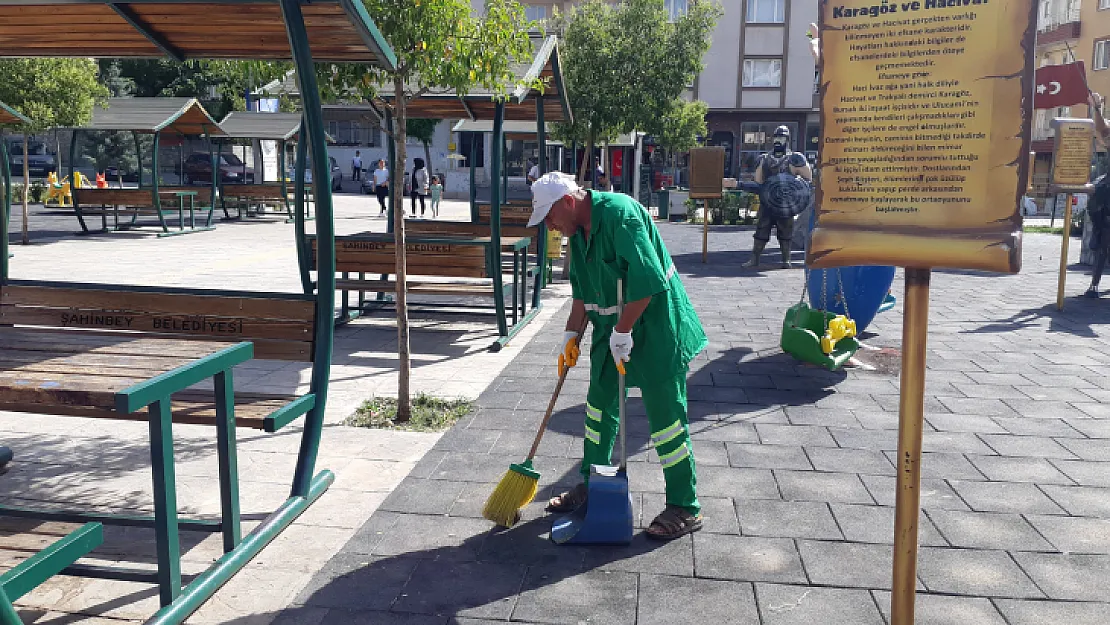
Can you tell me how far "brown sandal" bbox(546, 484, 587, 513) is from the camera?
13.2 feet

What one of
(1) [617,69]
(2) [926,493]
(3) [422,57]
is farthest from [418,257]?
(1) [617,69]

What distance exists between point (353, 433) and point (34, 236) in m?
14.3

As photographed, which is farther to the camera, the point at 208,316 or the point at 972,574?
the point at 208,316

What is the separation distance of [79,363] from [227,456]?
0.65 metres

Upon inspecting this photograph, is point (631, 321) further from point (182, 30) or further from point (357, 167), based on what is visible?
point (357, 167)

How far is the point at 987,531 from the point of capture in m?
3.87

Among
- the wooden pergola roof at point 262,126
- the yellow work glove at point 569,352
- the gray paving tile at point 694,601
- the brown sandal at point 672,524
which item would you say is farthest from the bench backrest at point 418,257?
the wooden pergola roof at point 262,126

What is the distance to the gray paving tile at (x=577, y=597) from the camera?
3109 millimetres

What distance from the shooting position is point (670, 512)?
380 centimetres

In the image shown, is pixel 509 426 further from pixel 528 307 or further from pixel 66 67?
pixel 66 67

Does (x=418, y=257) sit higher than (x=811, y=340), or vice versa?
(x=418, y=257)

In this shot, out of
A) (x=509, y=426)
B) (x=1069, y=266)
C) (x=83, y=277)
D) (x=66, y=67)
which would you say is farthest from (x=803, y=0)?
(x=509, y=426)

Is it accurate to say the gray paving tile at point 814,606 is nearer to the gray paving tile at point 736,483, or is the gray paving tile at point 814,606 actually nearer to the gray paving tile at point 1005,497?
the gray paving tile at point 736,483

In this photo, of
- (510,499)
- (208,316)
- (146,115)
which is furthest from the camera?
(146,115)
